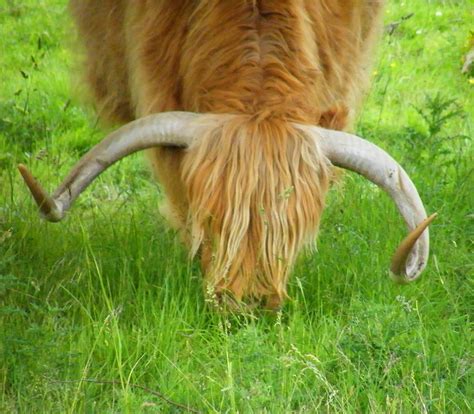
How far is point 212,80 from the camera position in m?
5.19

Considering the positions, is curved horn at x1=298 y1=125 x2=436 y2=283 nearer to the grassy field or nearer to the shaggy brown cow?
the shaggy brown cow

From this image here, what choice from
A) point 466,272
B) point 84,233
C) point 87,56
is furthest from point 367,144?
point 87,56

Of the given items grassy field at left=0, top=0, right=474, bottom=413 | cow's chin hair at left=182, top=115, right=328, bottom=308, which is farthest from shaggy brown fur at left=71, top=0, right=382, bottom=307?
grassy field at left=0, top=0, right=474, bottom=413

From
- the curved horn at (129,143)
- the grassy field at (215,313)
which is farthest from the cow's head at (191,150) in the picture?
the grassy field at (215,313)

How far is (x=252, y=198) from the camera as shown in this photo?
4859mm

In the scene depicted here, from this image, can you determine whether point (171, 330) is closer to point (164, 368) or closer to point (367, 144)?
point (164, 368)

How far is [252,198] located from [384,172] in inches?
22.0

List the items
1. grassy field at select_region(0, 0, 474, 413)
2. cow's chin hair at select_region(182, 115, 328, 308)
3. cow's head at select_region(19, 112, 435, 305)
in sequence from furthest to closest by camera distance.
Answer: cow's head at select_region(19, 112, 435, 305), cow's chin hair at select_region(182, 115, 328, 308), grassy field at select_region(0, 0, 474, 413)

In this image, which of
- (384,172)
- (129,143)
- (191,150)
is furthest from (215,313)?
(384,172)

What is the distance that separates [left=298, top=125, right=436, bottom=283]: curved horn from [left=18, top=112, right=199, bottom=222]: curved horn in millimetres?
491

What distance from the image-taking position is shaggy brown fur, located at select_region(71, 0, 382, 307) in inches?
192

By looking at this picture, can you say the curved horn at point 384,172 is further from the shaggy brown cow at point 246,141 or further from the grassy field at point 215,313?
the grassy field at point 215,313

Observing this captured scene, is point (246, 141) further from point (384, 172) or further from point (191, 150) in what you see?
point (384, 172)

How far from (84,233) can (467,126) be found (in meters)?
3.02
